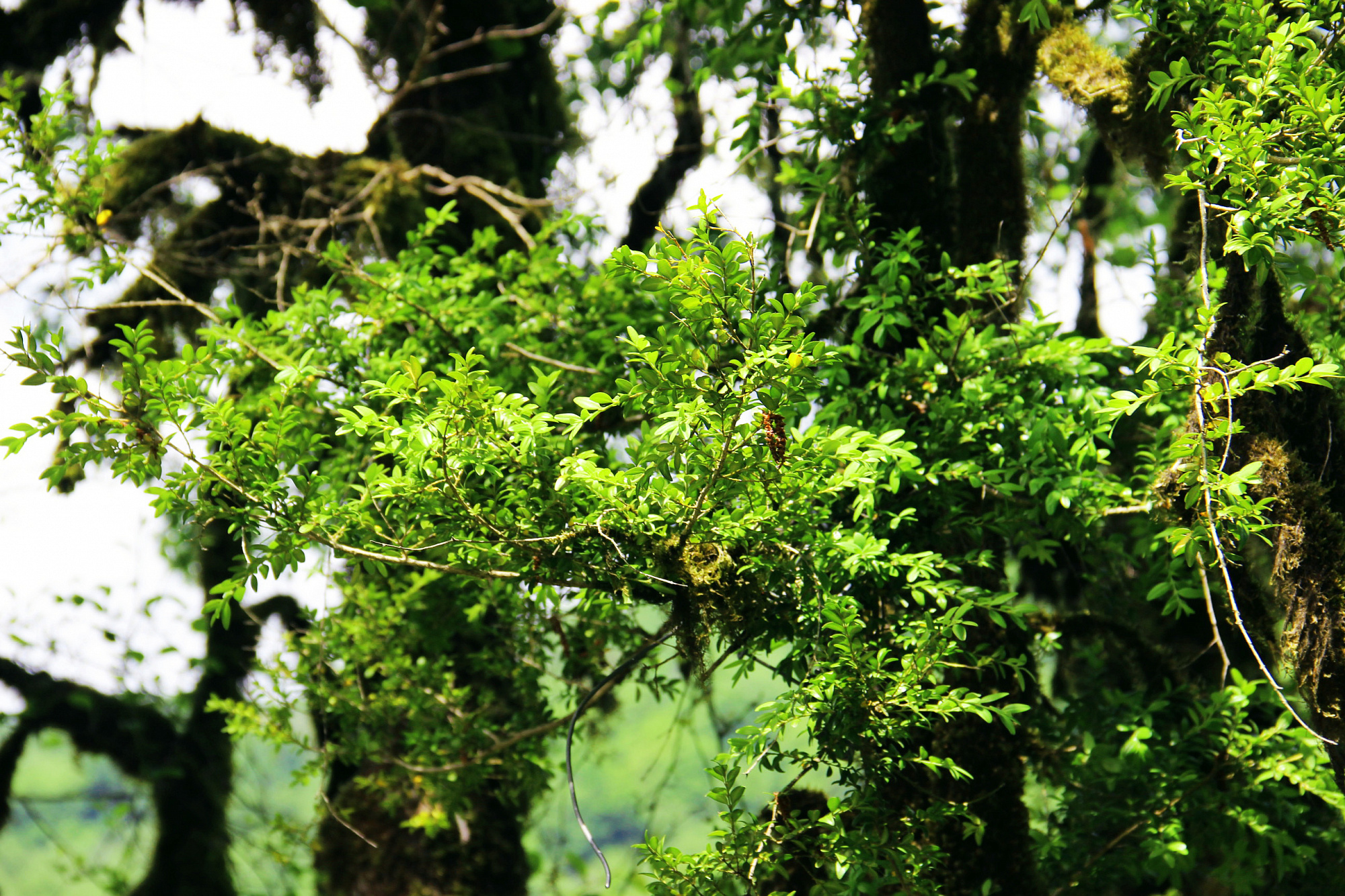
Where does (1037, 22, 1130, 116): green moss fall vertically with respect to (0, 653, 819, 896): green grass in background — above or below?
above

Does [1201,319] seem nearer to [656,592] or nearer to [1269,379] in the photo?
[1269,379]

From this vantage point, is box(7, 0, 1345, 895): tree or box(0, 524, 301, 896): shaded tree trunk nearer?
box(7, 0, 1345, 895): tree

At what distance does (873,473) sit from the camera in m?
2.75

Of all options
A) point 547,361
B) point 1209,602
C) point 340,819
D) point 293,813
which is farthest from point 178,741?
point 1209,602

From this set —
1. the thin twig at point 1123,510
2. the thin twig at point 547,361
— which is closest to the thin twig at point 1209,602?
the thin twig at point 1123,510

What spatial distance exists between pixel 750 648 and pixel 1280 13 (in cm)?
267

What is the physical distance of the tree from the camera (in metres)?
2.42

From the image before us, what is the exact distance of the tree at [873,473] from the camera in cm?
242

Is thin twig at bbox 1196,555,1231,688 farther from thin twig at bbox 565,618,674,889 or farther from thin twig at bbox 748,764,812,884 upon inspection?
thin twig at bbox 565,618,674,889

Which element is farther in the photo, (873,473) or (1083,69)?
(1083,69)

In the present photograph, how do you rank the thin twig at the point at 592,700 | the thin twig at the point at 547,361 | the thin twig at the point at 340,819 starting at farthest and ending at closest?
the thin twig at the point at 547,361 < the thin twig at the point at 340,819 < the thin twig at the point at 592,700

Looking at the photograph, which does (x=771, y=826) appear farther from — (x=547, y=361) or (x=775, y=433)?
(x=547, y=361)

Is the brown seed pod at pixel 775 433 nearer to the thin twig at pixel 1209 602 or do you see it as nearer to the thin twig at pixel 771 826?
the thin twig at pixel 771 826

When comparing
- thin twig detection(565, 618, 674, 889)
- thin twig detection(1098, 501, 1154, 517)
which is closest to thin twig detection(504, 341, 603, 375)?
thin twig detection(565, 618, 674, 889)
